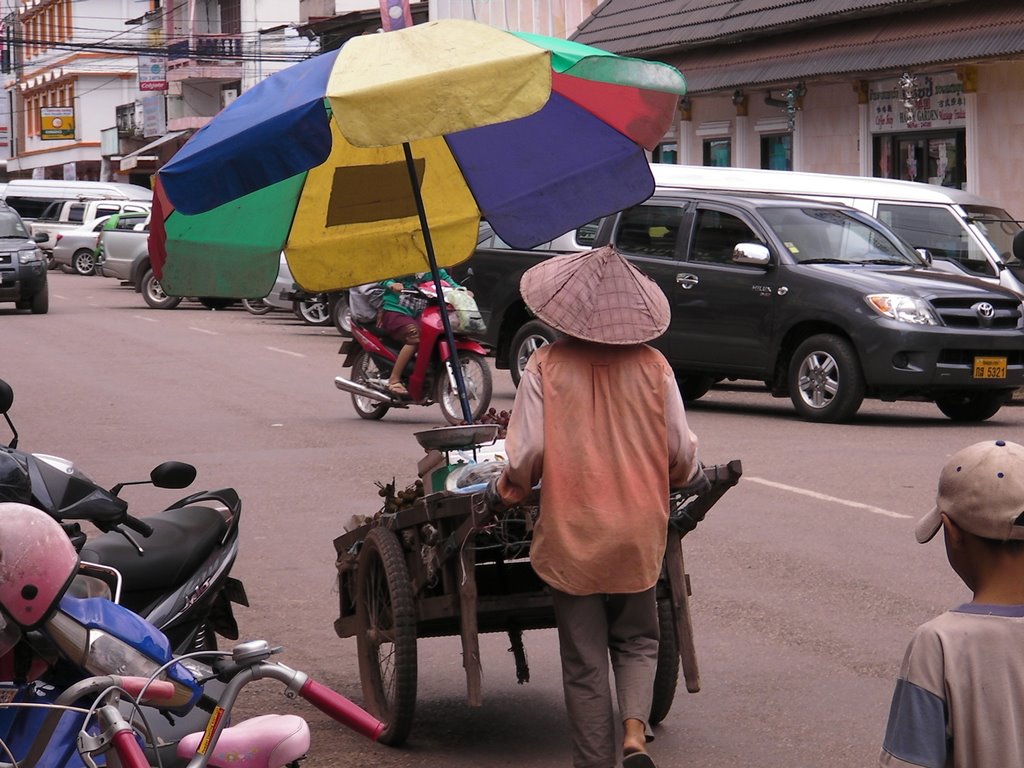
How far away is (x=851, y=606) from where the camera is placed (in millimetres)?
7695

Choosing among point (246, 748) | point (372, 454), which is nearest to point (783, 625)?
point (246, 748)

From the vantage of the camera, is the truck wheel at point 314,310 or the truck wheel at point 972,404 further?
the truck wheel at point 314,310

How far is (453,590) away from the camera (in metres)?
5.64

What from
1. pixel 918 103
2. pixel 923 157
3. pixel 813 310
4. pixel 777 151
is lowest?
pixel 813 310

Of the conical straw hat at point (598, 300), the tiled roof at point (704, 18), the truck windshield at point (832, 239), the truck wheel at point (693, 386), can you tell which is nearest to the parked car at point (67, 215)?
the tiled roof at point (704, 18)

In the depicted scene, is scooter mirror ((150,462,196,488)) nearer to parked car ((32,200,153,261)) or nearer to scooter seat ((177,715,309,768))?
scooter seat ((177,715,309,768))

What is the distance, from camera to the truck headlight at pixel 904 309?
13773 mm

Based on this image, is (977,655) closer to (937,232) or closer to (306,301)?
(937,232)

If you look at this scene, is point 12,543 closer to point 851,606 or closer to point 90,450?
point 851,606

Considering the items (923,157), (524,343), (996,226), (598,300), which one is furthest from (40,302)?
(598,300)

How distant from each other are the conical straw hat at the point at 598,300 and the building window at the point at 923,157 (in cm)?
1933

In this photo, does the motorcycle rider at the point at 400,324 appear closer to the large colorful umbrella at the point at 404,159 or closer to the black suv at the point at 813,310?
the black suv at the point at 813,310

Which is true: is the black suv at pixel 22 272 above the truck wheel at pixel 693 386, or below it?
above

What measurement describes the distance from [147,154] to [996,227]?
2065 inches
